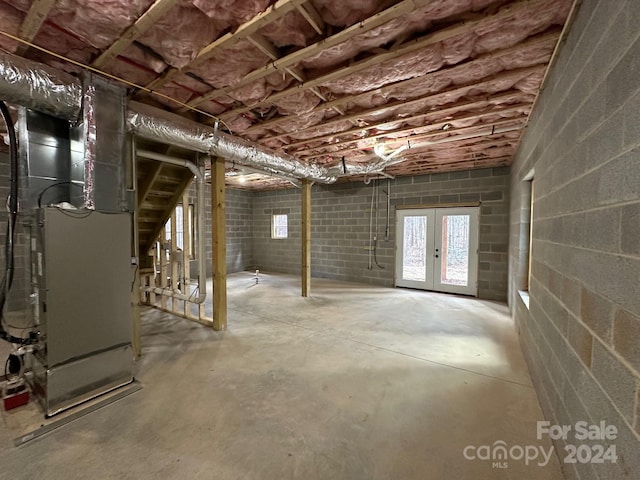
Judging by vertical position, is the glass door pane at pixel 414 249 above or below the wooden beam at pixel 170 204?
below

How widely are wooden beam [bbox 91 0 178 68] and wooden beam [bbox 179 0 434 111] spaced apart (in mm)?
650

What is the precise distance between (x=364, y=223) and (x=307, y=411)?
15.7ft

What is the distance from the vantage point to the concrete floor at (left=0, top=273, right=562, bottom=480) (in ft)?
4.64

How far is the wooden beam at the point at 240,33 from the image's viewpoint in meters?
1.37

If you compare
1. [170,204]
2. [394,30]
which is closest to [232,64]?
[394,30]

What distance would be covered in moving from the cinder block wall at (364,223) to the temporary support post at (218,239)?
12.1 feet

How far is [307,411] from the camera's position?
6.06 ft

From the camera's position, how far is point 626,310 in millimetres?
899

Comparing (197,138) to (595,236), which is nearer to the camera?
(595,236)

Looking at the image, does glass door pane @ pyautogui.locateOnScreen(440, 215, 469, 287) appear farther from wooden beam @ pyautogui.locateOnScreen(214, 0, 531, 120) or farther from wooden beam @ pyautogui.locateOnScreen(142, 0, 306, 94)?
wooden beam @ pyautogui.locateOnScreen(142, 0, 306, 94)

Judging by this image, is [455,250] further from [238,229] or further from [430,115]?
[238,229]

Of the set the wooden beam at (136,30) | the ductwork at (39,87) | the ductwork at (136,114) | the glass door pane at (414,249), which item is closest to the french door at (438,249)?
the glass door pane at (414,249)

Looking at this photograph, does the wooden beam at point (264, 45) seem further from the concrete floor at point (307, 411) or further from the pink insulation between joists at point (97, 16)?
the concrete floor at point (307, 411)

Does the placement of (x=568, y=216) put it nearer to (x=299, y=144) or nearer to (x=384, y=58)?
(x=384, y=58)
